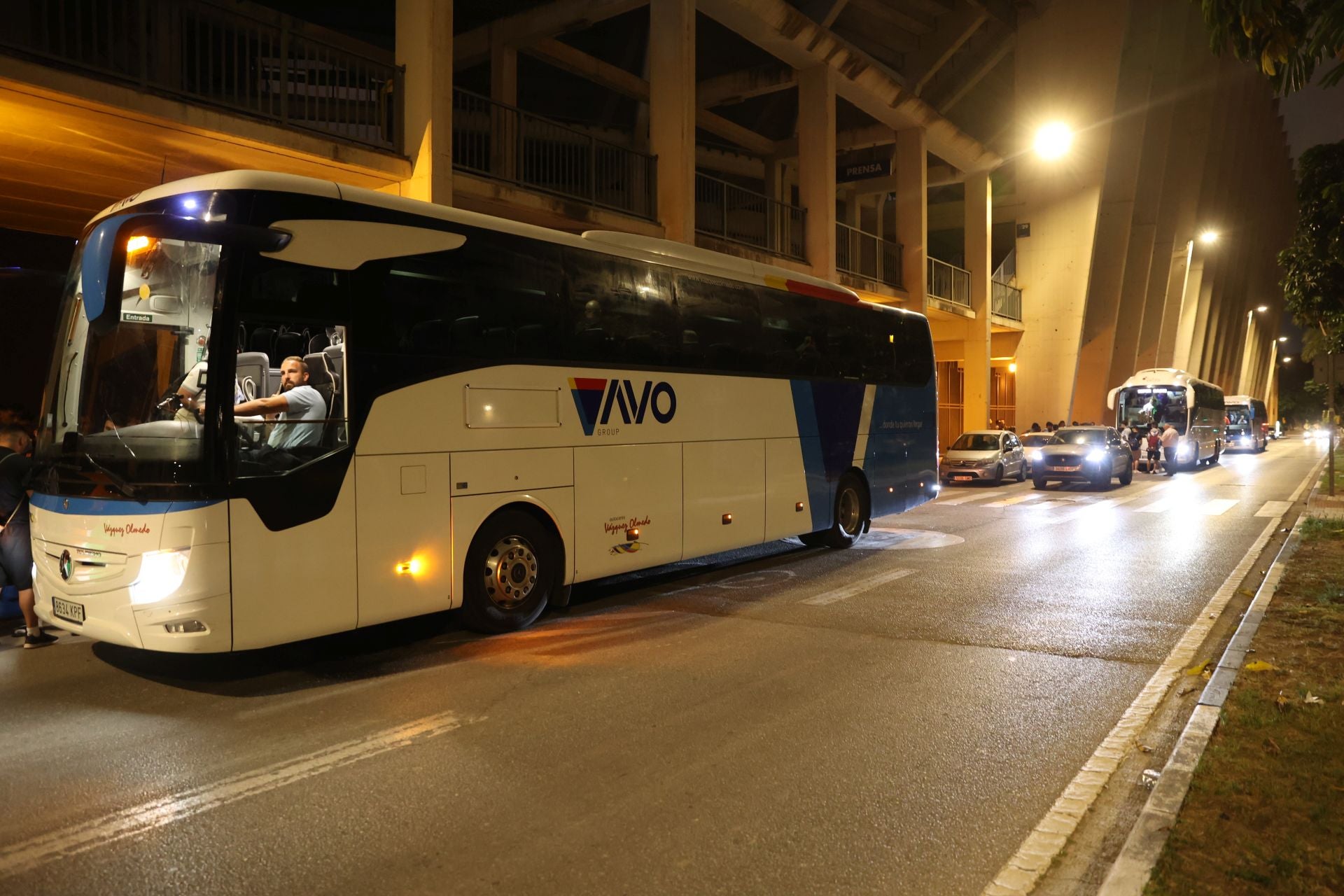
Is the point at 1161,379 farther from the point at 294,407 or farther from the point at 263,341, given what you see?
the point at 263,341

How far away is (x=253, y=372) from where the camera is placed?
6.25m

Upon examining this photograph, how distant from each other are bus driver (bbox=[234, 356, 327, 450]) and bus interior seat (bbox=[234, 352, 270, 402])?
0.18 feet

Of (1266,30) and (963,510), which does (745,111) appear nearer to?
(963,510)

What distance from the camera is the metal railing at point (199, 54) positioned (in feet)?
34.3

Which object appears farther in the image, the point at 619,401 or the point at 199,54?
the point at 199,54

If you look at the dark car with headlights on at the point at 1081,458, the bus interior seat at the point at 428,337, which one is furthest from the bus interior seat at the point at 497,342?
the dark car with headlights on at the point at 1081,458

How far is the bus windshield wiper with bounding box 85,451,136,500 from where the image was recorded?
5.97 metres

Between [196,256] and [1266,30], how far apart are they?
7156 mm

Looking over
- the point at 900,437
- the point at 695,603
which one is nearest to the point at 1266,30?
the point at 695,603

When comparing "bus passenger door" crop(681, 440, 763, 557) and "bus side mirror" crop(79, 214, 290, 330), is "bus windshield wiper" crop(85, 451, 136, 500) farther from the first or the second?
"bus passenger door" crop(681, 440, 763, 557)

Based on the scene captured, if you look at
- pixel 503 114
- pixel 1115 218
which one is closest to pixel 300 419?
pixel 503 114

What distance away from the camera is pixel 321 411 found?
6.61 m

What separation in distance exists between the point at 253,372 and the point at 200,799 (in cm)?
284

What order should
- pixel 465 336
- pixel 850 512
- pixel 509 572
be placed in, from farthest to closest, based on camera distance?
1. pixel 850 512
2. pixel 509 572
3. pixel 465 336
